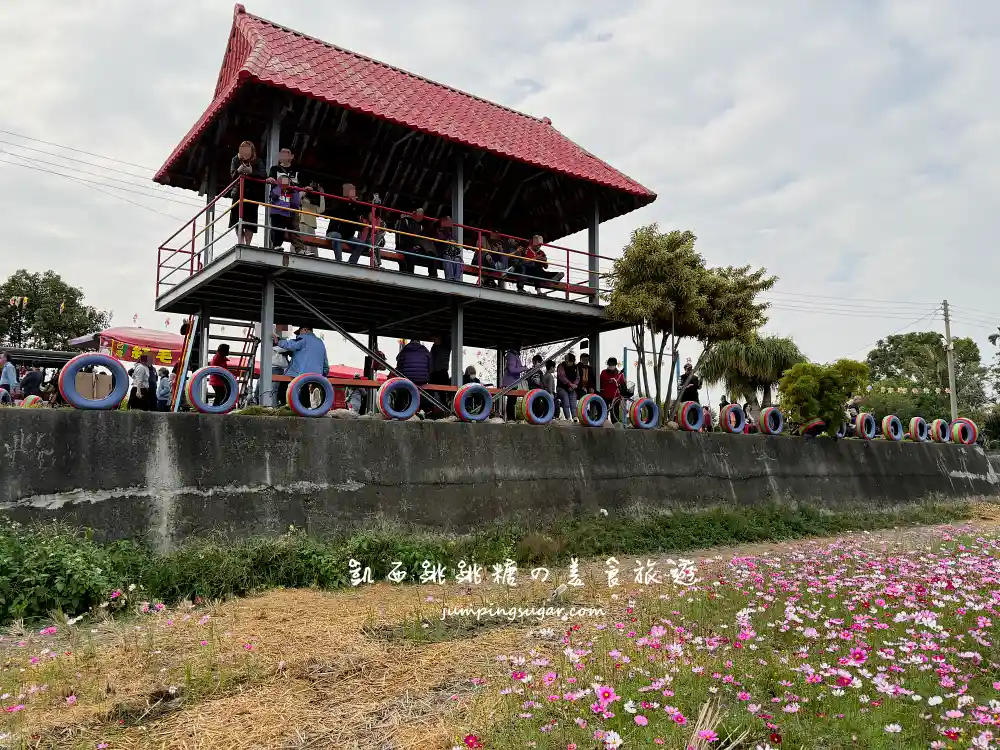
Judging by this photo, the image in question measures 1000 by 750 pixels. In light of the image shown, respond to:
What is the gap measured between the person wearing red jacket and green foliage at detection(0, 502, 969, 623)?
292cm

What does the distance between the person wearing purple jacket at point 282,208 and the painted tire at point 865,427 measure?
14.0m

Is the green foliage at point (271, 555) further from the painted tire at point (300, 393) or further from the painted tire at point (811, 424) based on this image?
the painted tire at point (811, 424)

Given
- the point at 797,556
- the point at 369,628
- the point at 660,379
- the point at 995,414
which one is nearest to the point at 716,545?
the point at 797,556

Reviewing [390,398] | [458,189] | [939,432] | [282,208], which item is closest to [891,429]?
[939,432]

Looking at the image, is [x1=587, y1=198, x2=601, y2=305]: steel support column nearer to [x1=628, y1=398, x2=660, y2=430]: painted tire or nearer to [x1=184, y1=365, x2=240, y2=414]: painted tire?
[x1=628, y1=398, x2=660, y2=430]: painted tire

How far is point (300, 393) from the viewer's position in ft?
29.4

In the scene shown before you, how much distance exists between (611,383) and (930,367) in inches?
1659

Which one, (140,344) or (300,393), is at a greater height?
(140,344)

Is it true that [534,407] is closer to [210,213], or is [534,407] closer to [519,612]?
[519,612]

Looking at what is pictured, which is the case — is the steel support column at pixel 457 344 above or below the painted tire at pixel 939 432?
above

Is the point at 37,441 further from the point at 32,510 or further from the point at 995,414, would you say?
the point at 995,414

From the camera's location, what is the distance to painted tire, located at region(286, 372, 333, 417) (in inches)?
344

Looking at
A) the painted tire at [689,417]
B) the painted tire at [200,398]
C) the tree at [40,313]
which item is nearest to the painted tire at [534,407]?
the painted tire at [689,417]

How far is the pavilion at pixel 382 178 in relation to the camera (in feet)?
35.6
